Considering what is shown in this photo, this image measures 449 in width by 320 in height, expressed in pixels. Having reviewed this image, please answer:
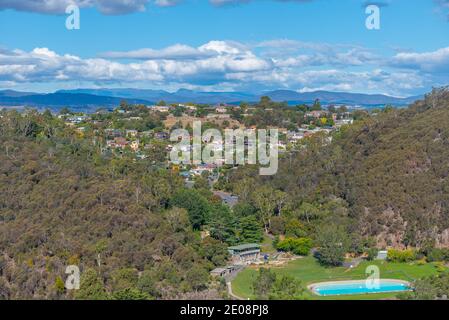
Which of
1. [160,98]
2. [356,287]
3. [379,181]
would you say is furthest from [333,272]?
[160,98]

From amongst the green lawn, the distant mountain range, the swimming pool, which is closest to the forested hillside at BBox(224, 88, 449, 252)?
the green lawn

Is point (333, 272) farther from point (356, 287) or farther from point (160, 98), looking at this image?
point (160, 98)

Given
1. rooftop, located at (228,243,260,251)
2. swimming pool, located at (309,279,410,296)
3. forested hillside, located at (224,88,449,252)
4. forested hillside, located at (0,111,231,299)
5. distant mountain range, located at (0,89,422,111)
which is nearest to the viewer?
forested hillside, located at (0,111,231,299)

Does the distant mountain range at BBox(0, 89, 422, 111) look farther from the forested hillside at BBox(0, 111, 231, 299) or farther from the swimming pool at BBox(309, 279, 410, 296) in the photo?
the swimming pool at BBox(309, 279, 410, 296)

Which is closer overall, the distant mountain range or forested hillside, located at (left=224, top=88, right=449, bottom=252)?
forested hillside, located at (left=224, top=88, right=449, bottom=252)

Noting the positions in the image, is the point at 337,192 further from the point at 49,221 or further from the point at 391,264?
the point at 49,221

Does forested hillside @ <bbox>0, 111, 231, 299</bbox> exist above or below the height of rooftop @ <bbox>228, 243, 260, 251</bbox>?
above
